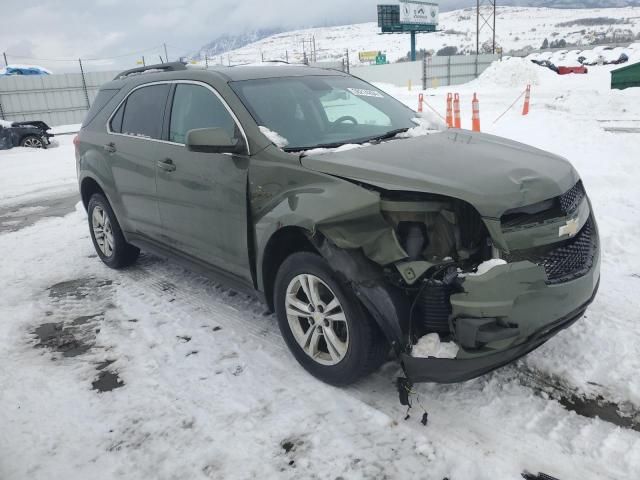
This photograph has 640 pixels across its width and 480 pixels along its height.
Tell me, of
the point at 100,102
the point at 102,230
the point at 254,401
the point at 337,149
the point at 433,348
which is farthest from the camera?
the point at 102,230

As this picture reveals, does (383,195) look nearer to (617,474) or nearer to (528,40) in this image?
(617,474)

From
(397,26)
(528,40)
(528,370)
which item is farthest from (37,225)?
(528,40)

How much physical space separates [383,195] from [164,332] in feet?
7.00

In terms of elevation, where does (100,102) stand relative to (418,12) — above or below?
below

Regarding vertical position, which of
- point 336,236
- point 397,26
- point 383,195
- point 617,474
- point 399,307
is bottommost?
point 617,474

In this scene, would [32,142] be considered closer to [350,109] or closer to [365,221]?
[350,109]

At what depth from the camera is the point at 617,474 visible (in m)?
2.32

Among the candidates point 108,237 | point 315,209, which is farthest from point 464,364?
point 108,237

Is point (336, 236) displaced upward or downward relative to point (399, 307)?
upward

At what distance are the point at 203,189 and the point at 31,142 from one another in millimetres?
16290

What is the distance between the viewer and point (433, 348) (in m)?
2.61

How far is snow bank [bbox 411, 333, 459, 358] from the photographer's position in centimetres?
257

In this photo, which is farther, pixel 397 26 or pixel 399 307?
pixel 397 26

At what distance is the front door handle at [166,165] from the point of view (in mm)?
4047
